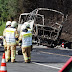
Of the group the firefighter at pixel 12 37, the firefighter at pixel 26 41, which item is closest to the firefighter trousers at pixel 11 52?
the firefighter at pixel 12 37

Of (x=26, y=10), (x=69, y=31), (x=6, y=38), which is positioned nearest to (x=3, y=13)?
(x=26, y=10)

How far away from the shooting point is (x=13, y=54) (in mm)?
16047

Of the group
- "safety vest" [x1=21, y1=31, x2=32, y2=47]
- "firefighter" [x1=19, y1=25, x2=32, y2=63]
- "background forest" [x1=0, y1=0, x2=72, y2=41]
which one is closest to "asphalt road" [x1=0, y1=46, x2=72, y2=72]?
"firefighter" [x1=19, y1=25, x2=32, y2=63]

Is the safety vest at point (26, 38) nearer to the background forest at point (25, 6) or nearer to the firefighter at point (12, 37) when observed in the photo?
the firefighter at point (12, 37)

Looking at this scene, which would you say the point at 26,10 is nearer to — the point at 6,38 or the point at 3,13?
the point at 3,13

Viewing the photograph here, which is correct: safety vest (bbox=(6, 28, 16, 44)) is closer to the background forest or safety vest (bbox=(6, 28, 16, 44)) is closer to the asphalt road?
the asphalt road

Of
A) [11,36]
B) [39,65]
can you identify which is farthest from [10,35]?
[39,65]

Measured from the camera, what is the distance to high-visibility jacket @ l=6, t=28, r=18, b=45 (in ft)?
52.1

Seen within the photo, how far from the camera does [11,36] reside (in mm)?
16000

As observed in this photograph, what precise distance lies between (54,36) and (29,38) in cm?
1158

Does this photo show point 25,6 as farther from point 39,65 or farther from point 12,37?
point 39,65

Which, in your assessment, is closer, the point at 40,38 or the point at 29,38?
the point at 29,38

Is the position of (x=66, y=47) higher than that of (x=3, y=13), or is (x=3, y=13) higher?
(x=3, y=13)

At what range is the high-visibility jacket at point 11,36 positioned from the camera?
15883mm
